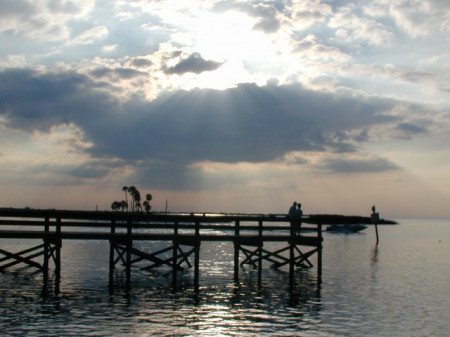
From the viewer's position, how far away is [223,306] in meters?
19.5

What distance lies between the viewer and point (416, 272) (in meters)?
35.5

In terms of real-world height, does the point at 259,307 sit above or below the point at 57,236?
below

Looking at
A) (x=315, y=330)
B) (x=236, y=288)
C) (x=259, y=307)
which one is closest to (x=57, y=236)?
(x=236, y=288)

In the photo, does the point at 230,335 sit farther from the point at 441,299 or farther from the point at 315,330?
the point at 441,299

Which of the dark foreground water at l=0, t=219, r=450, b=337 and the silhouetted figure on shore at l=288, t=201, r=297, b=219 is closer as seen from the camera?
the dark foreground water at l=0, t=219, r=450, b=337

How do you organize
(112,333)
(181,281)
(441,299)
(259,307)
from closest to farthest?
1. (112,333)
2. (259,307)
3. (441,299)
4. (181,281)

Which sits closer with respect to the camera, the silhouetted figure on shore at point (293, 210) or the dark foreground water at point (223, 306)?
the dark foreground water at point (223, 306)

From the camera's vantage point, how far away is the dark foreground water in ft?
51.7

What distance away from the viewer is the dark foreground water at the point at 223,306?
15.8 metres

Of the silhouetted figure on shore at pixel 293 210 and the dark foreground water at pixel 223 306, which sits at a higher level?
the silhouetted figure on shore at pixel 293 210

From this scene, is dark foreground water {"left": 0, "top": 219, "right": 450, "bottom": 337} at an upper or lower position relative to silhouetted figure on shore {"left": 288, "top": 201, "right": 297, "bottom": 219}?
lower

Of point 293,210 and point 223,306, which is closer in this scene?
point 223,306

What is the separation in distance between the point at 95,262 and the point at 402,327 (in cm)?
2350

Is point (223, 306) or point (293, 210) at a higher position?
point (293, 210)
